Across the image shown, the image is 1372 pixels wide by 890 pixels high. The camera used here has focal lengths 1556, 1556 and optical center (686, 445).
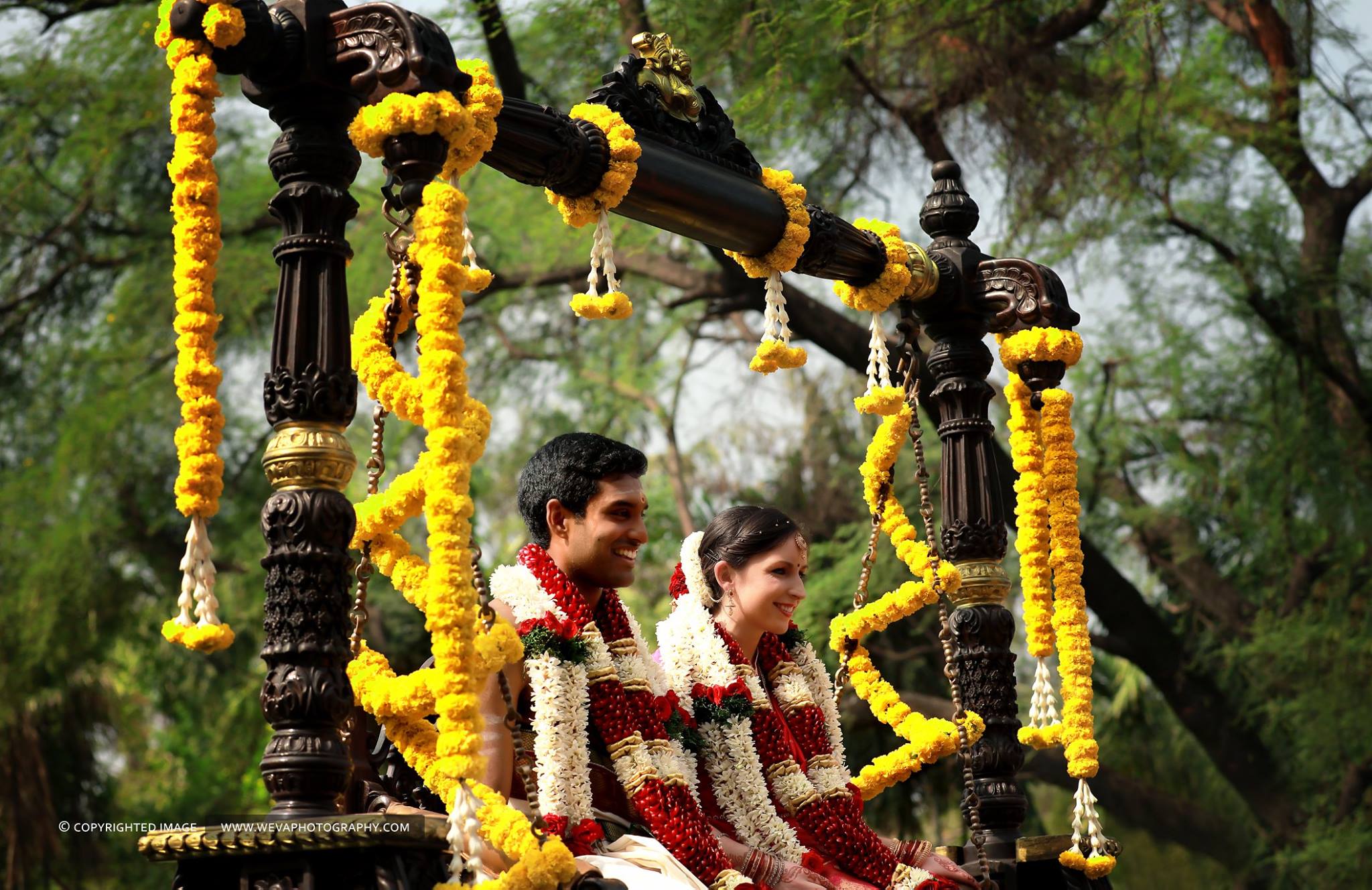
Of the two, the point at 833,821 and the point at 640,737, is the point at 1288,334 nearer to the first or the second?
the point at 833,821

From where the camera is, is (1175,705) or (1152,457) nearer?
(1175,705)

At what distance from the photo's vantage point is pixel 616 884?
126 inches

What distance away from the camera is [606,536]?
368cm

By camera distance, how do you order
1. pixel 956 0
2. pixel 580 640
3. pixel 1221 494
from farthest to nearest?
pixel 1221 494 → pixel 956 0 → pixel 580 640

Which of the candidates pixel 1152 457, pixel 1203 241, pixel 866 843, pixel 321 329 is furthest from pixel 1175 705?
pixel 321 329

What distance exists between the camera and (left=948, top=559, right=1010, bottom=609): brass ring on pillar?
4.93 metres

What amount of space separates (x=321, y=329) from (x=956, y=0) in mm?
6279

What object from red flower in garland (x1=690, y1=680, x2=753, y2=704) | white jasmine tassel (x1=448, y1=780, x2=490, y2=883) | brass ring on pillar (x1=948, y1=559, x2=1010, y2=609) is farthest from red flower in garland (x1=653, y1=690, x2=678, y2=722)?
brass ring on pillar (x1=948, y1=559, x2=1010, y2=609)

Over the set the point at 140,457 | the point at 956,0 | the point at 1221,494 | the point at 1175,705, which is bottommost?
the point at 1175,705

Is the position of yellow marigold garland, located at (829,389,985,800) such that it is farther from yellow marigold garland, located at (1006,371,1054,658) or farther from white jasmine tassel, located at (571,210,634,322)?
white jasmine tassel, located at (571,210,634,322)

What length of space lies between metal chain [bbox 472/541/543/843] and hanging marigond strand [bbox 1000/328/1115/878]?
226cm

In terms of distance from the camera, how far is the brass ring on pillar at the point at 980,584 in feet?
16.2

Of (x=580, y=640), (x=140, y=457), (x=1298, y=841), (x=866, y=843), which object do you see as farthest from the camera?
(x=140, y=457)

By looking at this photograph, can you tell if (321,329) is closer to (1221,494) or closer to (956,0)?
(956,0)
